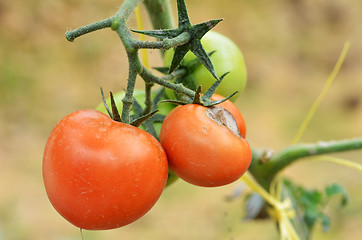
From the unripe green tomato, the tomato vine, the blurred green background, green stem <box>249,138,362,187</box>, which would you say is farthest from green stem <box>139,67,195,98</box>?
the blurred green background

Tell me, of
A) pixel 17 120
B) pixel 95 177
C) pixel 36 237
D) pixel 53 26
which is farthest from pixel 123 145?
pixel 53 26

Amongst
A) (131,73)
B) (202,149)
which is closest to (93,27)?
(131,73)

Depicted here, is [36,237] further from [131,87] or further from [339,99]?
[339,99]

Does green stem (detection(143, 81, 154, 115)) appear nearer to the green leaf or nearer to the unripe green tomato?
the unripe green tomato

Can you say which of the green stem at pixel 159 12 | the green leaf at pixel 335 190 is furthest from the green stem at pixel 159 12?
the green leaf at pixel 335 190

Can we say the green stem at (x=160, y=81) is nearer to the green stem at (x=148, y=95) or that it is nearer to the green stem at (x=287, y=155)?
the green stem at (x=148, y=95)

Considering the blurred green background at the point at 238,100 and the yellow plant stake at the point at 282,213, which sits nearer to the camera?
the yellow plant stake at the point at 282,213

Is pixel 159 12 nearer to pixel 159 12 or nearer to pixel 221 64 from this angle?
pixel 159 12
